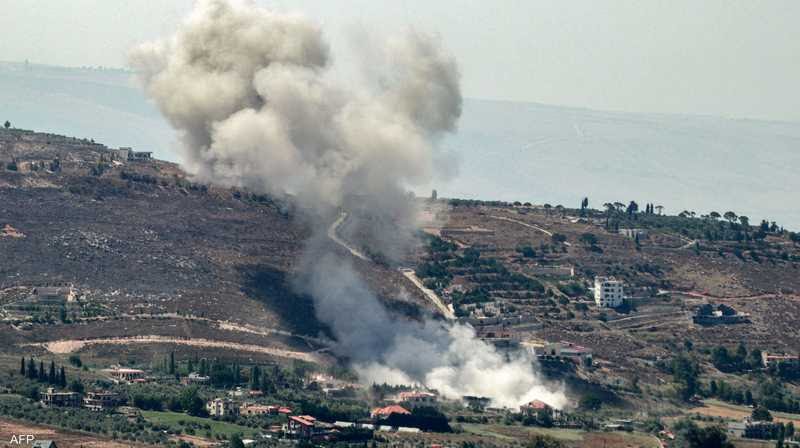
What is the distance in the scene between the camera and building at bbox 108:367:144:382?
135 meters

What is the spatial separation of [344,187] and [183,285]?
15.8 meters

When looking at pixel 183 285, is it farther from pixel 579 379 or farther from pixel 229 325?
pixel 579 379

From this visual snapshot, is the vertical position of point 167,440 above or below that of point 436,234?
below

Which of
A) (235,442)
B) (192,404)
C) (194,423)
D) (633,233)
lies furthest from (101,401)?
(633,233)

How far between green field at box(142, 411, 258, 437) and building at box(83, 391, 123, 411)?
6.66ft

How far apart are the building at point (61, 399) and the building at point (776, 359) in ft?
197

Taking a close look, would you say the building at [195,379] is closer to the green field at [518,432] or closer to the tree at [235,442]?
the green field at [518,432]

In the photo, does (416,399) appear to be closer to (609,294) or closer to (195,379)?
(195,379)

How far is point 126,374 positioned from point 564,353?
115 ft

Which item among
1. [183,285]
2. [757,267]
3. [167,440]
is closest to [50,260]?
[183,285]

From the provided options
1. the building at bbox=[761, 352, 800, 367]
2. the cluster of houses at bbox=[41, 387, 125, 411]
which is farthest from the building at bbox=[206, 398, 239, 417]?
the building at bbox=[761, 352, 800, 367]

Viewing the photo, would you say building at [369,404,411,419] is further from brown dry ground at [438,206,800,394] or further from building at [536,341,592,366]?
brown dry ground at [438,206,800,394]

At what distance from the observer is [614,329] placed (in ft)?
554

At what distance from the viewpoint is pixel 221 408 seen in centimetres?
12712
